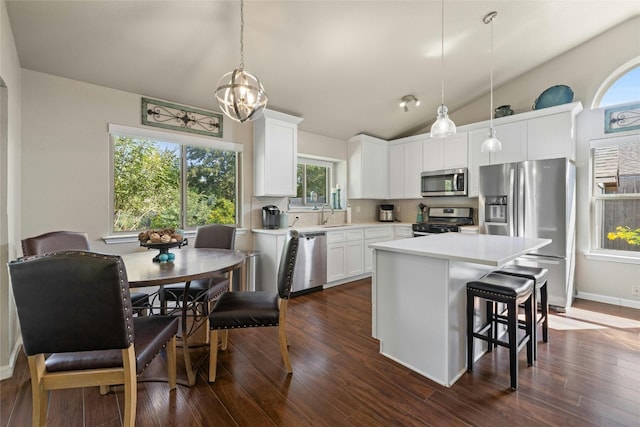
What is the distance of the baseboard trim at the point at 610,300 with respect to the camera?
3.38m

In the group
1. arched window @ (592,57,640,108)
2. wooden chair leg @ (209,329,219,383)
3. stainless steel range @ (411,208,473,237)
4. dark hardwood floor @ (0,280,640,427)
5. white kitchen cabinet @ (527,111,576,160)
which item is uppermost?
arched window @ (592,57,640,108)

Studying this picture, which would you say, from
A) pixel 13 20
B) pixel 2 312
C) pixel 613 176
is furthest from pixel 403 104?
pixel 2 312

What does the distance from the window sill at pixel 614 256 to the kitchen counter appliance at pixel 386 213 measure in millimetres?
2792

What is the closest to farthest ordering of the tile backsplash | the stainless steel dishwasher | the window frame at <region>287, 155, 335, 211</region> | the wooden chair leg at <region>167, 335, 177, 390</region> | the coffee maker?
the wooden chair leg at <region>167, 335, 177, 390</region>, the stainless steel dishwasher, the coffee maker, the tile backsplash, the window frame at <region>287, 155, 335, 211</region>

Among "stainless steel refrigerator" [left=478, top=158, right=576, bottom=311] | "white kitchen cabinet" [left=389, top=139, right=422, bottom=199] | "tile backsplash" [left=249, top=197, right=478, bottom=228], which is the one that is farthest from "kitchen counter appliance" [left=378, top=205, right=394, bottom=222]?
"stainless steel refrigerator" [left=478, top=158, right=576, bottom=311]

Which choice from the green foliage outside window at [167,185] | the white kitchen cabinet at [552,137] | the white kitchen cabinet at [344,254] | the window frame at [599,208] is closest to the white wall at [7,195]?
the green foliage outside window at [167,185]

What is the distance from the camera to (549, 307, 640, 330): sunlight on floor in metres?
2.84

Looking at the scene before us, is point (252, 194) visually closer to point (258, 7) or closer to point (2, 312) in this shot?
point (258, 7)

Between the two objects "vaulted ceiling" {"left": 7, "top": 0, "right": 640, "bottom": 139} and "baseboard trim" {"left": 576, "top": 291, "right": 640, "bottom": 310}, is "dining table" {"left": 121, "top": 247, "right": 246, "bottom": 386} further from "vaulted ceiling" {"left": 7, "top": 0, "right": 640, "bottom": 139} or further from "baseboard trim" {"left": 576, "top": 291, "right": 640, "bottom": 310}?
"baseboard trim" {"left": 576, "top": 291, "right": 640, "bottom": 310}

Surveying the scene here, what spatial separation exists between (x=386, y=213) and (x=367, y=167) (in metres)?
1.02

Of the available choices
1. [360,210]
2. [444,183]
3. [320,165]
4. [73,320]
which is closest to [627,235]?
[444,183]

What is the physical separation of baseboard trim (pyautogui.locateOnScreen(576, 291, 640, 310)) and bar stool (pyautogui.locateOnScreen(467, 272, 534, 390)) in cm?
238

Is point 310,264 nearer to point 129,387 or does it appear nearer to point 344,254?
point 344,254

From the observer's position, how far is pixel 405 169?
5164mm
